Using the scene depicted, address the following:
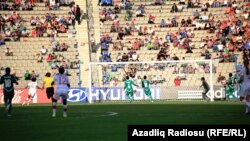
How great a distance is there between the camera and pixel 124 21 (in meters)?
58.0

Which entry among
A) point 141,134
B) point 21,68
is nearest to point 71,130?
point 141,134

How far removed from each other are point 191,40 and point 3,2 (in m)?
16.6

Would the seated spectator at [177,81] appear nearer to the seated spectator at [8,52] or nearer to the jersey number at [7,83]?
the seated spectator at [8,52]

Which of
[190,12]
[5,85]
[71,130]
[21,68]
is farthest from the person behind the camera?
[190,12]

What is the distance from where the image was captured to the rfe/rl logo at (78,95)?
48.9 m

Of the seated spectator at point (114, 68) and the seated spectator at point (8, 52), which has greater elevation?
the seated spectator at point (8, 52)

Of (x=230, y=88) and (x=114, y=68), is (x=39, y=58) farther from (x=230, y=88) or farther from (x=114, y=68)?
(x=230, y=88)

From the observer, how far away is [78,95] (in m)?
49.0

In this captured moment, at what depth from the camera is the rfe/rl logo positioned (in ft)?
160

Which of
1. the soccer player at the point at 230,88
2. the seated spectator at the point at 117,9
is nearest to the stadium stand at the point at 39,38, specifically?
the seated spectator at the point at 117,9

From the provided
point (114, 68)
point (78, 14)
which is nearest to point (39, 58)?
point (78, 14)

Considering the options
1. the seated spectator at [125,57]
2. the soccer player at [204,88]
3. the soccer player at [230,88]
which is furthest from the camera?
the seated spectator at [125,57]

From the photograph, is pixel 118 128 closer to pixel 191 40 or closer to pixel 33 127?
pixel 33 127

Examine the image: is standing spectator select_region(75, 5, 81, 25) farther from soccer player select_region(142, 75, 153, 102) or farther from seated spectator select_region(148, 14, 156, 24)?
soccer player select_region(142, 75, 153, 102)
